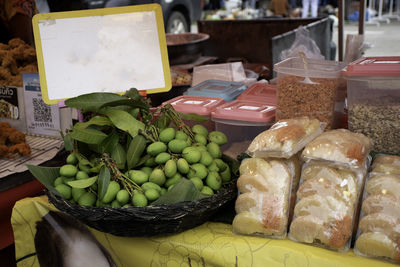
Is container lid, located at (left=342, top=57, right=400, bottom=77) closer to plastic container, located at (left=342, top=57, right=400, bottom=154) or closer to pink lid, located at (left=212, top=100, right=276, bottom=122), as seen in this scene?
plastic container, located at (left=342, top=57, right=400, bottom=154)

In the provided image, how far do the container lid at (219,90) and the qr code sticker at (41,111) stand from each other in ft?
2.22

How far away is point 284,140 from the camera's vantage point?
3.35 ft

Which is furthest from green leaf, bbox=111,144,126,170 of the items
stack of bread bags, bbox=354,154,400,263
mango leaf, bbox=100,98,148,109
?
stack of bread bags, bbox=354,154,400,263

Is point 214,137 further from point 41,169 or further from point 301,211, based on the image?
point 41,169

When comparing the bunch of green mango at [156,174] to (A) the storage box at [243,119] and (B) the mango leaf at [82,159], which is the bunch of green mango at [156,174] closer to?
(B) the mango leaf at [82,159]

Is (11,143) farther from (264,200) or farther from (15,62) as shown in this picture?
(264,200)

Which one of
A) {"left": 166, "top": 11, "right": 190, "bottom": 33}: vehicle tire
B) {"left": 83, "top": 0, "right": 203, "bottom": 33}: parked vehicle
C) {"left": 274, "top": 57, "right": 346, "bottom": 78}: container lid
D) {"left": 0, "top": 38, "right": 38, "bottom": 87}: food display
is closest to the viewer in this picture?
{"left": 274, "top": 57, "right": 346, "bottom": 78}: container lid

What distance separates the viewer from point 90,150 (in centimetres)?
123

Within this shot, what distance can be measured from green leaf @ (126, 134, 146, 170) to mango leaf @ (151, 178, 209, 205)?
15 centimetres

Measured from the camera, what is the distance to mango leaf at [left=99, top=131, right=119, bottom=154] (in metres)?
1.15

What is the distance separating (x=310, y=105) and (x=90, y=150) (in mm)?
703

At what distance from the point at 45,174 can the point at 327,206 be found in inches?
31.6

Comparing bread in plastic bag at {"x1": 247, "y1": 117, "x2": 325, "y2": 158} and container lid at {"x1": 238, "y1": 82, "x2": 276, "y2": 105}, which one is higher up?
container lid at {"x1": 238, "y1": 82, "x2": 276, "y2": 105}

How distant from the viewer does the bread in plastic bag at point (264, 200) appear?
985 mm
